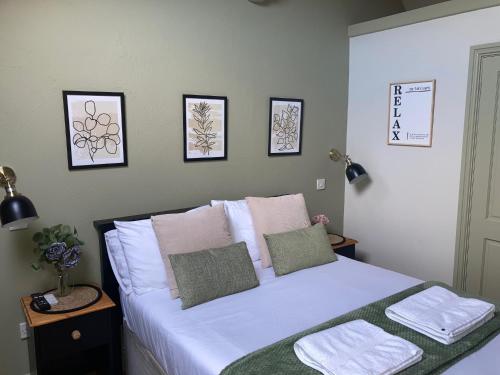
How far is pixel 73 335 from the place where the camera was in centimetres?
217

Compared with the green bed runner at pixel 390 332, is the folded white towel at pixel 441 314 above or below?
above

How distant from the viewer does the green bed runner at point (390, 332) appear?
62.0 inches

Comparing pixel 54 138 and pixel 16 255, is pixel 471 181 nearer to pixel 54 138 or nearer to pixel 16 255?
pixel 54 138

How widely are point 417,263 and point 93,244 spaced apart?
254 centimetres

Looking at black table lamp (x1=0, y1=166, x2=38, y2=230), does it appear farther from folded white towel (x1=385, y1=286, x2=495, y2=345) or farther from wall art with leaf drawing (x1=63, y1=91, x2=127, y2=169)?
folded white towel (x1=385, y1=286, x2=495, y2=345)

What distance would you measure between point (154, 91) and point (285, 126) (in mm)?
1167

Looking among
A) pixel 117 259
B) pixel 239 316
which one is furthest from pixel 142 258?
pixel 239 316

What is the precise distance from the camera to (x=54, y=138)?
7.97 feet

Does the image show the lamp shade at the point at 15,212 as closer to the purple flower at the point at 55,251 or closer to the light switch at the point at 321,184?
the purple flower at the point at 55,251

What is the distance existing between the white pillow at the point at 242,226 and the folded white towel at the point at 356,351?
1.06 meters

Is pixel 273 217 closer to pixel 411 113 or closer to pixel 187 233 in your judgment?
pixel 187 233

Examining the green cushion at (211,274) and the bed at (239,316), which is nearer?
the bed at (239,316)

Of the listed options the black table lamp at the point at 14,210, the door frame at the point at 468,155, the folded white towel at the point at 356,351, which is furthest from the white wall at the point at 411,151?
the black table lamp at the point at 14,210

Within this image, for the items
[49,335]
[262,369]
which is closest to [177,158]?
[49,335]
